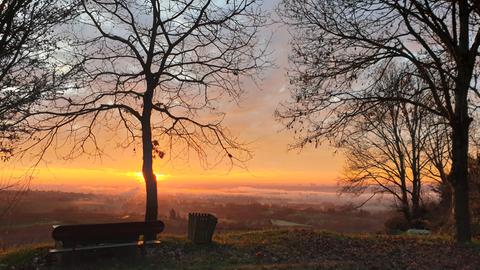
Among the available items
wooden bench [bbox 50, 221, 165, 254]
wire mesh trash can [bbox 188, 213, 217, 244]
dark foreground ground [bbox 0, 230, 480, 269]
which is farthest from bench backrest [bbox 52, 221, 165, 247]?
wire mesh trash can [bbox 188, 213, 217, 244]

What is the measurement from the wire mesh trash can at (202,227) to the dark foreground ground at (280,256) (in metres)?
0.24

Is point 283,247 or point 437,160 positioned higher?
point 437,160

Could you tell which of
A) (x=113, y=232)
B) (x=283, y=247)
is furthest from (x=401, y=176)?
(x=113, y=232)

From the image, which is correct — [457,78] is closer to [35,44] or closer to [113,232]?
[113,232]

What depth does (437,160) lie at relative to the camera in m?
36.6

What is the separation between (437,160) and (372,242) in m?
24.0

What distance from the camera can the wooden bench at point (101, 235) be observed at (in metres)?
11.4

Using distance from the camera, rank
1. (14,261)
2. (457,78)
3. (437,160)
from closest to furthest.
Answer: (14,261) → (457,78) → (437,160)

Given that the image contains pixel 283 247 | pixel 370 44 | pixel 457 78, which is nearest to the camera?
pixel 283 247

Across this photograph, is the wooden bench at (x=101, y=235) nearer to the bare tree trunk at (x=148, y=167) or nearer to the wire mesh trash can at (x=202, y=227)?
the wire mesh trash can at (x=202, y=227)

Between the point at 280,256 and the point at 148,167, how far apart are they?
5.15 metres

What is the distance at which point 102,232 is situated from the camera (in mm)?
12055

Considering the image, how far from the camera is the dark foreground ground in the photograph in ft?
38.1

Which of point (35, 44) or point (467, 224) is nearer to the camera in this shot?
point (35, 44)
